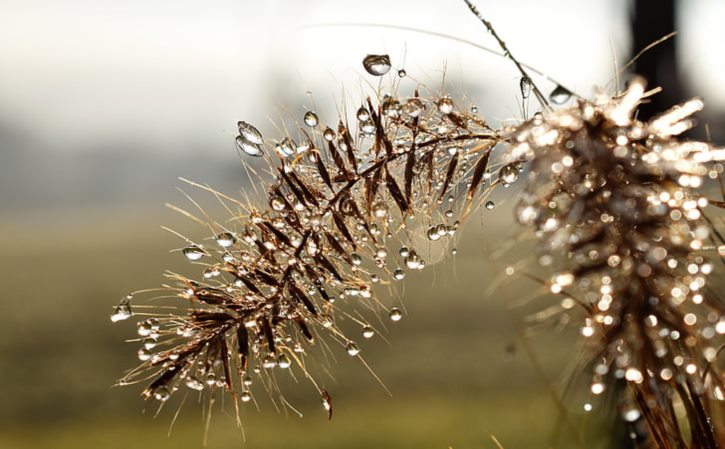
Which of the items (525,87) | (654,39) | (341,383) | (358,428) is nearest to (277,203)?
(525,87)

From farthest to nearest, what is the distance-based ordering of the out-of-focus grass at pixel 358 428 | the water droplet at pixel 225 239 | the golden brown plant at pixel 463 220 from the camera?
the out-of-focus grass at pixel 358 428
the water droplet at pixel 225 239
the golden brown plant at pixel 463 220

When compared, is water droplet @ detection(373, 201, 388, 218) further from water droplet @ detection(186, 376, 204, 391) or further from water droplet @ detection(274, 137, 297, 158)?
water droplet @ detection(186, 376, 204, 391)

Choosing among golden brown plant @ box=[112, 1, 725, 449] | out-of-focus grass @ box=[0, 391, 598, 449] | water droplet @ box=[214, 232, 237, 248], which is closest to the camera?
golden brown plant @ box=[112, 1, 725, 449]

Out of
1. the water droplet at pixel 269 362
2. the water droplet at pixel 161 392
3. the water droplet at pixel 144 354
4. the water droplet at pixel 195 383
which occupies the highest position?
the water droplet at pixel 144 354

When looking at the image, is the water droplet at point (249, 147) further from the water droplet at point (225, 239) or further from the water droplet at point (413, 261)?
the water droplet at point (413, 261)

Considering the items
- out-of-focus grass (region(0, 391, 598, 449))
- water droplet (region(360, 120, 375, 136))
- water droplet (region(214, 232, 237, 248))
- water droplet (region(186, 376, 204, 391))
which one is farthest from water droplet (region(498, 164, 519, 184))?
out-of-focus grass (region(0, 391, 598, 449))

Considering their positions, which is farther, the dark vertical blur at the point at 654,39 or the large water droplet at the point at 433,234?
the dark vertical blur at the point at 654,39

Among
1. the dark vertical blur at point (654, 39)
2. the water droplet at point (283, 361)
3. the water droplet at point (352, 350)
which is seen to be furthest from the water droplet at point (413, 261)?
the dark vertical blur at point (654, 39)

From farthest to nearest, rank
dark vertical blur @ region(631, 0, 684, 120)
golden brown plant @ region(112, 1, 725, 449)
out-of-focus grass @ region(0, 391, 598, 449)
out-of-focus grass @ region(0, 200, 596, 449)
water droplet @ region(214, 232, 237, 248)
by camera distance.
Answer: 1. out-of-focus grass @ region(0, 200, 596, 449)
2. out-of-focus grass @ region(0, 391, 598, 449)
3. dark vertical blur @ region(631, 0, 684, 120)
4. water droplet @ region(214, 232, 237, 248)
5. golden brown plant @ region(112, 1, 725, 449)
